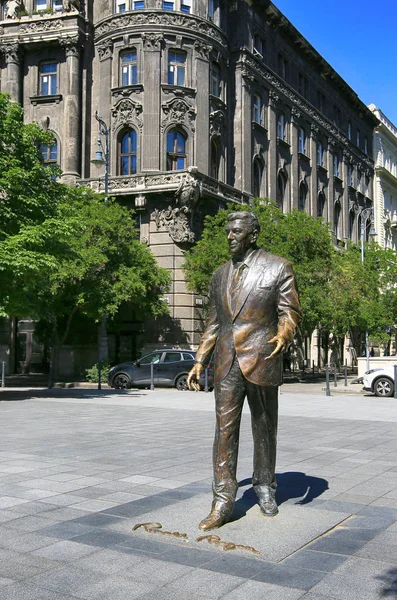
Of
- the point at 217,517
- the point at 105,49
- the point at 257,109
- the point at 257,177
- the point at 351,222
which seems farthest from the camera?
the point at 351,222

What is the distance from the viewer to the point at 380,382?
22.9m

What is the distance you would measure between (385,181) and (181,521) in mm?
69118

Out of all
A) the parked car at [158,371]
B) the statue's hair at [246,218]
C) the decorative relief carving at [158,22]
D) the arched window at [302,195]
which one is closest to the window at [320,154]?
the arched window at [302,195]

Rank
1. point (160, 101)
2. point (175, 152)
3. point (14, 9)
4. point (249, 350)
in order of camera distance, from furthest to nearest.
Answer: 1. point (14, 9)
2. point (175, 152)
3. point (160, 101)
4. point (249, 350)

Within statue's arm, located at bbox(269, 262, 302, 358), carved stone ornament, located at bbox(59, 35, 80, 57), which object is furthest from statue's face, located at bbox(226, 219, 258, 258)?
carved stone ornament, located at bbox(59, 35, 80, 57)

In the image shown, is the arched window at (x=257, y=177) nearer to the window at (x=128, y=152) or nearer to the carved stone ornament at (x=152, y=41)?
the window at (x=128, y=152)

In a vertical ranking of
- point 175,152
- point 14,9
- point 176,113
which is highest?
point 14,9

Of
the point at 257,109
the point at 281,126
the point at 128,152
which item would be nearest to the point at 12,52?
the point at 128,152

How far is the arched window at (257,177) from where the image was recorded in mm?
42250

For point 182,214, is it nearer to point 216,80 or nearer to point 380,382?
point 216,80

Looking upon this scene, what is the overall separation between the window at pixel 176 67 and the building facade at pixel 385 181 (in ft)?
119

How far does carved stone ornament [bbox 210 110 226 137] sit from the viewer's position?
37.1 meters

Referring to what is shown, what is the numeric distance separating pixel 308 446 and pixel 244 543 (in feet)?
17.6

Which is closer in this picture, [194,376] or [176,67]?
[194,376]
